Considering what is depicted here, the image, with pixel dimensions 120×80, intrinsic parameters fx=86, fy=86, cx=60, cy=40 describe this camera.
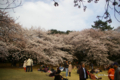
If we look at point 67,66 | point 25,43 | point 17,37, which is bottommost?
point 67,66

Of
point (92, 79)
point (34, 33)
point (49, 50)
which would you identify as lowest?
point (92, 79)

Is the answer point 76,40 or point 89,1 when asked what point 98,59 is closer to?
point 76,40

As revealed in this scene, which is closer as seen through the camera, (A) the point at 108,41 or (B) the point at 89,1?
(B) the point at 89,1

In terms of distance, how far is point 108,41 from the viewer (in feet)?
52.1

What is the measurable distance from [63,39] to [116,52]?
1035cm

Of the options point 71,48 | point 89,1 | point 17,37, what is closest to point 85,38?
point 71,48

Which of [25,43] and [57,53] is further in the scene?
[57,53]

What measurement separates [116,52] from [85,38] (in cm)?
588

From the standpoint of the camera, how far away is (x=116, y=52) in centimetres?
1522

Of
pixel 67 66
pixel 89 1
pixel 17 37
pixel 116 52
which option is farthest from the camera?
pixel 116 52

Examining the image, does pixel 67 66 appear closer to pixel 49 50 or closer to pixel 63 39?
pixel 49 50

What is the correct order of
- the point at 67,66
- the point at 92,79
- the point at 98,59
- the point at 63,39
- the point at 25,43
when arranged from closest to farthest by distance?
the point at 92,79 < the point at 67,66 < the point at 25,43 < the point at 98,59 < the point at 63,39

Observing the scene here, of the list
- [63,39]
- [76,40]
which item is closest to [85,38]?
[76,40]

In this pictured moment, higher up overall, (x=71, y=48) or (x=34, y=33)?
(x=34, y=33)
